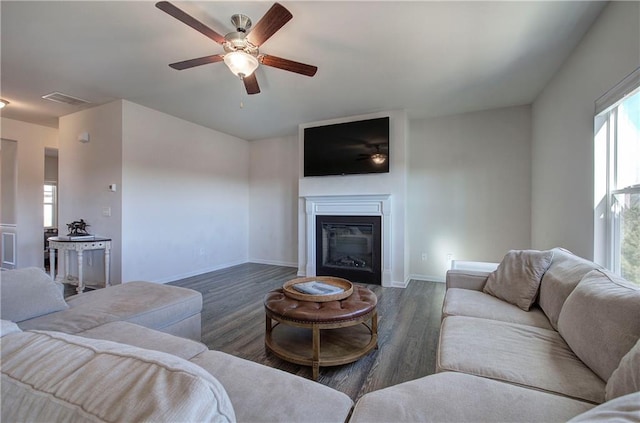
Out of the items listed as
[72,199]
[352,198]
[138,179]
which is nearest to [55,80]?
[138,179]

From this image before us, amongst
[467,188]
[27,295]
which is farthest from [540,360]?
[467,188]

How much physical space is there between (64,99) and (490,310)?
5.38 metres

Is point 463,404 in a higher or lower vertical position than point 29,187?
lower

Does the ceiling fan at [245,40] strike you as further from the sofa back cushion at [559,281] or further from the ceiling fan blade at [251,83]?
the sofa back cushion at [559,281]

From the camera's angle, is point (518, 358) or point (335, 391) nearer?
point (335, 391)

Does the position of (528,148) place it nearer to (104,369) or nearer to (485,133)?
(485,133)

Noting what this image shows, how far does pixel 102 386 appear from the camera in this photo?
0.50 meters

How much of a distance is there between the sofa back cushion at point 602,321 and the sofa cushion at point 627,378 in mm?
182

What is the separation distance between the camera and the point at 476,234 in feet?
13.3

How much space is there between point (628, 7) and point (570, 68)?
3.09ft

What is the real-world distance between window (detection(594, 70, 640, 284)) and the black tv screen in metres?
2.30

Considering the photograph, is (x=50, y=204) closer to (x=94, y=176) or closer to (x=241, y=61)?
(x=94, y=176)

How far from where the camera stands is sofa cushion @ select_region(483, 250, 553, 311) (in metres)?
1.93

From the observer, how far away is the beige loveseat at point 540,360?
Answer: 90 centimetres
